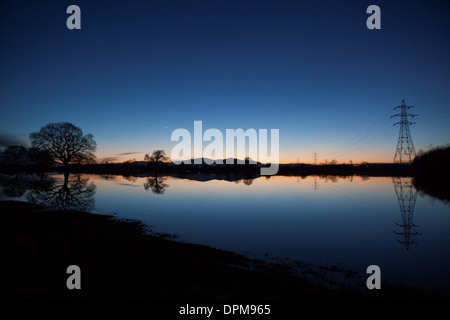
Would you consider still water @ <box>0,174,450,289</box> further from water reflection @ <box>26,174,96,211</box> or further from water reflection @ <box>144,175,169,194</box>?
water reflection @ <box>144,175,169,194</box>

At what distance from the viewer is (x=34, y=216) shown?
56.6ft

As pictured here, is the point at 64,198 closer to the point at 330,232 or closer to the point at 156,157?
the point at 330,232

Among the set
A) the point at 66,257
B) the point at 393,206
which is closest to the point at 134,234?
the point at 66,257

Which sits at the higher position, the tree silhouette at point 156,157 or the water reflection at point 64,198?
the tree silhouette at point 156,157

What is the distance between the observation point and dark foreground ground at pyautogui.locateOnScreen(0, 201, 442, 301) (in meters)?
6.66

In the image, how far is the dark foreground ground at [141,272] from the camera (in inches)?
262

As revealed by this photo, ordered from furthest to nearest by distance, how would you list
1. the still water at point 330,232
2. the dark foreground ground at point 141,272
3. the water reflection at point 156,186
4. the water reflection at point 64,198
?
the water reflection at point 156,186 → the water reflection at point 64,198 → the still water at point 330,232 → the dark foreground ground at point 141,272

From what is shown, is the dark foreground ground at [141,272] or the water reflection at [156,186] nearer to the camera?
the dark foreground ground at [141,272]

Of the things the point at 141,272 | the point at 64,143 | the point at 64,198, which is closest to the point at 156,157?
the point at 64,143

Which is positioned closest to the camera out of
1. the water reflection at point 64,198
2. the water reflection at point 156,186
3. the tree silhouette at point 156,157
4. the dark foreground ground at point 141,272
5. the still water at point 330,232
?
the dark foreground ground at point 141,272

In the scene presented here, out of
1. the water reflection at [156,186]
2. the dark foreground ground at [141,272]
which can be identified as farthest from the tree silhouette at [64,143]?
the dark foreground ground at [141,272]

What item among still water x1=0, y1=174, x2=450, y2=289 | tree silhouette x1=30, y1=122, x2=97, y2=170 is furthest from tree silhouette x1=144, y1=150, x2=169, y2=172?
still water x1=0, y1=174, x2=450, y2=289

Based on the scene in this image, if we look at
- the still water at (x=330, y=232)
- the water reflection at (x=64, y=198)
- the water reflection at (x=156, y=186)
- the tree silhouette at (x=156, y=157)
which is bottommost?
the still water at (x=330, y=232)

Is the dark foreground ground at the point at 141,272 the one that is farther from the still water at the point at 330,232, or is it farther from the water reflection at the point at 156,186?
the water reflection at the point at 156,186
